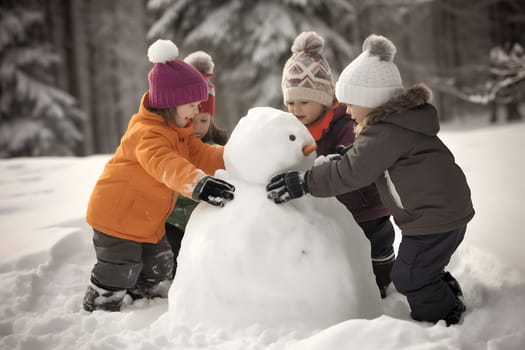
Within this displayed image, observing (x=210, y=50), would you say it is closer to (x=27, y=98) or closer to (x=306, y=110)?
(x=27, y=98)

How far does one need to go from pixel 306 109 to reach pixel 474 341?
1.59 metres

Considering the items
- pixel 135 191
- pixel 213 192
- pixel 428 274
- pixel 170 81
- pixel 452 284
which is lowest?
pixel 452 284

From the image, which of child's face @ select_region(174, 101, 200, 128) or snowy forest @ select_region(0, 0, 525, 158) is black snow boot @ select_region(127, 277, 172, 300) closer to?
child's face @ select_region(174, 101, 200, 128)

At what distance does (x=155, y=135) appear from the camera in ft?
8.02

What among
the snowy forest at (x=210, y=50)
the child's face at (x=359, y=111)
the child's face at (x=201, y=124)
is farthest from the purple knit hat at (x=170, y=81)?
the snowy forest at (x=210, y=50)

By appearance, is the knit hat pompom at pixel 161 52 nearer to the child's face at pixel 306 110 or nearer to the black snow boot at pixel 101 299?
the child's face at pixel 306 110

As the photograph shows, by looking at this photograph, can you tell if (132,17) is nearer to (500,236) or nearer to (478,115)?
(478,115)

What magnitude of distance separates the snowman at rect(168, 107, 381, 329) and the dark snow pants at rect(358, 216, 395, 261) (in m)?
0.43

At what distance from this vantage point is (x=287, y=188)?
208 cm

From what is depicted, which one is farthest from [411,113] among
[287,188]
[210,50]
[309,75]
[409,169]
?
[210,50]

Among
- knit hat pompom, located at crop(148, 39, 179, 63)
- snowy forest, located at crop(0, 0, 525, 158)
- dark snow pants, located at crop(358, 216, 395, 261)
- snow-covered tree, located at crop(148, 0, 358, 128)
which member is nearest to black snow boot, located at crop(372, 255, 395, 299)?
dark snow pants, located at crop(358, 216, 395, 261)

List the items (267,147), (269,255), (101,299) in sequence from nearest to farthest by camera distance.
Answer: (269,255) → (267,147) → (101,299)

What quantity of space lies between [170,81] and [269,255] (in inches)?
42.6

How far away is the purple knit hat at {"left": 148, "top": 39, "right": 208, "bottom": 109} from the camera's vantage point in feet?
8.23
